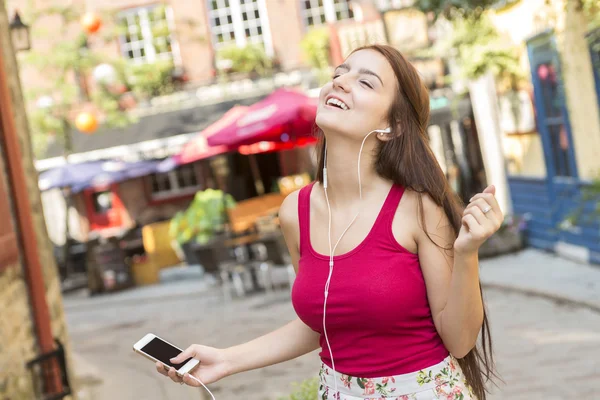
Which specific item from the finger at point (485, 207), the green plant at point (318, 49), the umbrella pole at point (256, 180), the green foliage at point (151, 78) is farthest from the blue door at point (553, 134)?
the green foliage at point (151, 78)

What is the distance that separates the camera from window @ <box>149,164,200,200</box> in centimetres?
2323

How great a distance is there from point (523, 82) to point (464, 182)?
488 cm

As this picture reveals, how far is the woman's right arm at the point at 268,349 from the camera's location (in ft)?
8.68

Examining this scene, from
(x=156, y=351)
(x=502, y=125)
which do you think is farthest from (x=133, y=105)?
(x=156, y=351)

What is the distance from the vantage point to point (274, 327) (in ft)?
32.6

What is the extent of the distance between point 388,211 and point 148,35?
21.1 metres

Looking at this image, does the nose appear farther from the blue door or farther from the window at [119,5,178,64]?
the window at [119,5,178,64]

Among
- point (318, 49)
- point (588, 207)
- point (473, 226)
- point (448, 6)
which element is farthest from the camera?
point (318, 49)

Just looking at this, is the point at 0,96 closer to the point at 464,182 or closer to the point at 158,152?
the point at 464,182

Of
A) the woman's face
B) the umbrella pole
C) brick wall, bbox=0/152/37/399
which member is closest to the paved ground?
brick wall, bbox=0/152/37/399

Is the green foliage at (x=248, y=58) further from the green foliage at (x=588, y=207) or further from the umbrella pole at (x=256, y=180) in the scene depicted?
the green foliage at (x=588, y=207)

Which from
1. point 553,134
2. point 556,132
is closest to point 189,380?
point 556,132

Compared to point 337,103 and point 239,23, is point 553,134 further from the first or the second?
point 239,23

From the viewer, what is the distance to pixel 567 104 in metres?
10.5
